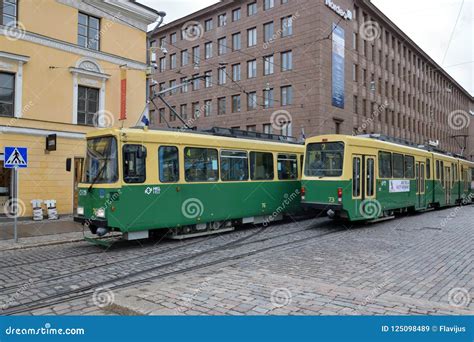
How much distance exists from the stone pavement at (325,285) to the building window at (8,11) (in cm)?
1366

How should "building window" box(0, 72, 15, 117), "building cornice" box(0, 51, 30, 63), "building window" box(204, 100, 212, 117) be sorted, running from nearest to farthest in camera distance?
"building cornice" box(0, 51, 30, 63) → "building window" box(0, 72, 15, 117) → "building window" box(204, 100, 212, 117)

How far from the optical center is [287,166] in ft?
50.2

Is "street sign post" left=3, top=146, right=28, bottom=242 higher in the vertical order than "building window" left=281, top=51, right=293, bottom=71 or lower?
lower

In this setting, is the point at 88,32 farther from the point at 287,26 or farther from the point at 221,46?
the point at 221,46

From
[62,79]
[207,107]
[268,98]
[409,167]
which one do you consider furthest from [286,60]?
[62,79]

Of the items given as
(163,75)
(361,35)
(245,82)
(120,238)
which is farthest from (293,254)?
(163,75)

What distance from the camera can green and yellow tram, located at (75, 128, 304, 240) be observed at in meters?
9.95

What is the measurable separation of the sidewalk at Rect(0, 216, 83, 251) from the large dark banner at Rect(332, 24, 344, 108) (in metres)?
28.1

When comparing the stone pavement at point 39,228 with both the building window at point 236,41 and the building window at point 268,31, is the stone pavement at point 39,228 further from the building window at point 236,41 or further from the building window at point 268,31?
the building window at point 236,41

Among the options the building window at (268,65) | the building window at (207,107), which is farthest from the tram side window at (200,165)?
the building window at (207,107)

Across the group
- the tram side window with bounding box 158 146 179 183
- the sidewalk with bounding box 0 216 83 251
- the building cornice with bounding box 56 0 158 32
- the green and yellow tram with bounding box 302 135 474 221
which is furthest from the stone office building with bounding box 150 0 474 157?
the tram side window with bounding box 158 146 179 183

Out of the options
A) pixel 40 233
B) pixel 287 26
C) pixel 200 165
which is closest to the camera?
pixel 200 165

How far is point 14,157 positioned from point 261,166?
7.45 m

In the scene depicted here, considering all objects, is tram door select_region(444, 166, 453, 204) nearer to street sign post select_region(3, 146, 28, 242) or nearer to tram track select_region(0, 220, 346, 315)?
tram track select_region(0, 220, 346, 315)
